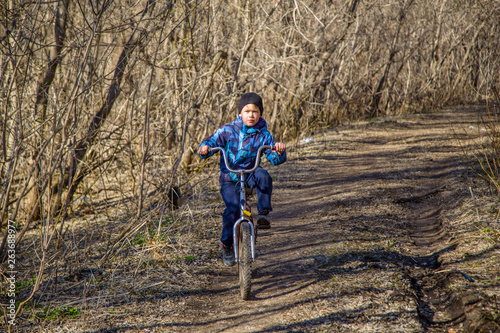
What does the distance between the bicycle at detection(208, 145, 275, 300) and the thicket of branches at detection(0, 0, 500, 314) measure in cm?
118

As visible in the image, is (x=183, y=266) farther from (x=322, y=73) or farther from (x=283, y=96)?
(x=322, y=73)

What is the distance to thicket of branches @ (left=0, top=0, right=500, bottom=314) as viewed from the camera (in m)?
4.68

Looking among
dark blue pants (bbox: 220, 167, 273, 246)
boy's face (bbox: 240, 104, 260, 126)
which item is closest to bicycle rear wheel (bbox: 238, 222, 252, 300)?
dark blue pants (bbox: 220, 167, 273, 246)

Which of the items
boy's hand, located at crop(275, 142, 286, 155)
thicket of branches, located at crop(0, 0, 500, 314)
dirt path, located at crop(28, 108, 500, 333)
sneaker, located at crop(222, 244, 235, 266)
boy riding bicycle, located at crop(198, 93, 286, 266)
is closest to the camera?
dirt path, located at crop(28, 108, 500, 333)

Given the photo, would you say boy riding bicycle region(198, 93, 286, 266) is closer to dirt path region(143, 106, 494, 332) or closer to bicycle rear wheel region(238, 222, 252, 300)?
bicycle rear wheel region(238, 222, 252, 300)

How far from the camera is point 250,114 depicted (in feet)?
14.8

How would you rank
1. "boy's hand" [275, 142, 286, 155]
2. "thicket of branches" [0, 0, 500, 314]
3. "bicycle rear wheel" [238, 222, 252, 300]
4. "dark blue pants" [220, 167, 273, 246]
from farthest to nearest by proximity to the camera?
"thicket of branches" [0, 0, 500, 314], "dark blue pants" [220, 167, 273, 246], "boy's hand" [275, 142, 286, 155], "bicycle rear wheel" [238, 222, 252, 300]

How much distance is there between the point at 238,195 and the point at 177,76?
165 inches

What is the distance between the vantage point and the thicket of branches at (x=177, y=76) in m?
4.68

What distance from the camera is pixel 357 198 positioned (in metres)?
7.45

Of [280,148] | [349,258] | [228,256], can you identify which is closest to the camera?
[280,148]

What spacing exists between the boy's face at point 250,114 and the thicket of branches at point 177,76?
971 millimetres

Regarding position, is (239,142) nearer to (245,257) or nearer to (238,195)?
(238,195)

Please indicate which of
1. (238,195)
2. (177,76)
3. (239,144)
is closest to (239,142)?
(239,144)
